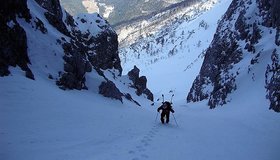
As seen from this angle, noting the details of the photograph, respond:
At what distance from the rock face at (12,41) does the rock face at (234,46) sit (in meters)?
21.4

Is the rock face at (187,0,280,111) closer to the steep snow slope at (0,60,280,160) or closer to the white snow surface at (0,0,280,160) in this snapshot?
the white snow surface at (0,0,280,160)

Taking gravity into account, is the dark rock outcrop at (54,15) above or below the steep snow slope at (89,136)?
above

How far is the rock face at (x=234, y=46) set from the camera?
42.4 meters

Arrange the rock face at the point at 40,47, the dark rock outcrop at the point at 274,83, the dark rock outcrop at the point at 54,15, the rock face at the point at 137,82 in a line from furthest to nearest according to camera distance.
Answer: the rock face at the point at 137,82 → the dark rock outcrop at the point at 54,15 → the dark rock outcrop at the point at 274,83 → the rock face at the point at 40,47

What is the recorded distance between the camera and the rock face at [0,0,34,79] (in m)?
21.6

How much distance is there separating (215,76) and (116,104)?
2658cm

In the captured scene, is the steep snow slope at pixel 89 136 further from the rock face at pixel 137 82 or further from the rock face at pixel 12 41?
the rock face at pixel 137 82

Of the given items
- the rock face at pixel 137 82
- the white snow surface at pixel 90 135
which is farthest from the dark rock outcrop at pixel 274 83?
the rock face at pixel 137 82

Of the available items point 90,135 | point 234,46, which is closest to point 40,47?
point 90,135

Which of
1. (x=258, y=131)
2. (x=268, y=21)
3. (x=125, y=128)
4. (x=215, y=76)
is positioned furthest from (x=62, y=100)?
(x=215, y=76)

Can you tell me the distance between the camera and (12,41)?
75.8 feet

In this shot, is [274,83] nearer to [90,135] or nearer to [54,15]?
[90,135]

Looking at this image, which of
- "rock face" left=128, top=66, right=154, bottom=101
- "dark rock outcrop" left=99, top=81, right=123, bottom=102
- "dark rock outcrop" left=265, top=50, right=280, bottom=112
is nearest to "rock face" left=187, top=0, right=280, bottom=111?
"dark rock outcrop" left=265, top=50, right=280, bottom=112

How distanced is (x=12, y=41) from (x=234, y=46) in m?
36.9
